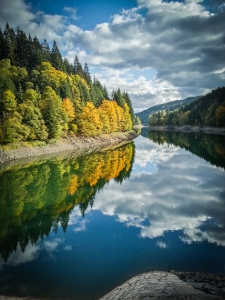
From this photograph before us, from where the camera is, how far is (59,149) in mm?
61094

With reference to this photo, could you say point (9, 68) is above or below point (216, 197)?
above

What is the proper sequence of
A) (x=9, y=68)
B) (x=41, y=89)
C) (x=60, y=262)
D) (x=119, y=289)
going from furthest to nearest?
(x=9, y=68) → (x=41, y=89) → (x=60, y=262) → (x=119, y=289)

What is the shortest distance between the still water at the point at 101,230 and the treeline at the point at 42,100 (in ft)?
86.0

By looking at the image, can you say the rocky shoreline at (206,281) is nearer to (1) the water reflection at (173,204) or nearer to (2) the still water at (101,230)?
(2) the still water at (101,230)

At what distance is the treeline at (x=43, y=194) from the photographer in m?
16.2

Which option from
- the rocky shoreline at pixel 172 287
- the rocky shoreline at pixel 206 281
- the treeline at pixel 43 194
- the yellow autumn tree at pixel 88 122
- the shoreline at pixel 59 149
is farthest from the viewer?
the yellow autumn tree at pixel 88 122

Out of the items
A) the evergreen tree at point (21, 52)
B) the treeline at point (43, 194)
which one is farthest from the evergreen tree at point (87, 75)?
the treeline at point (43, 194)

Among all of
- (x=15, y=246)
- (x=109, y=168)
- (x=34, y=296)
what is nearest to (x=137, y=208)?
(x=15, y=246)

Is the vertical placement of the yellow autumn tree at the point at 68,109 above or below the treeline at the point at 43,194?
above

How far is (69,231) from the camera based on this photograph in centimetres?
1650

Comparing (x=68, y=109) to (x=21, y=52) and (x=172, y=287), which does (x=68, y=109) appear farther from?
(x=172, y=287)

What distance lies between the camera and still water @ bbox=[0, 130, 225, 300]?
11.1m

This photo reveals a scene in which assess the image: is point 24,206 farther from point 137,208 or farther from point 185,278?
point 185,278

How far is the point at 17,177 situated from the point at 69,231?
64.1 feet
